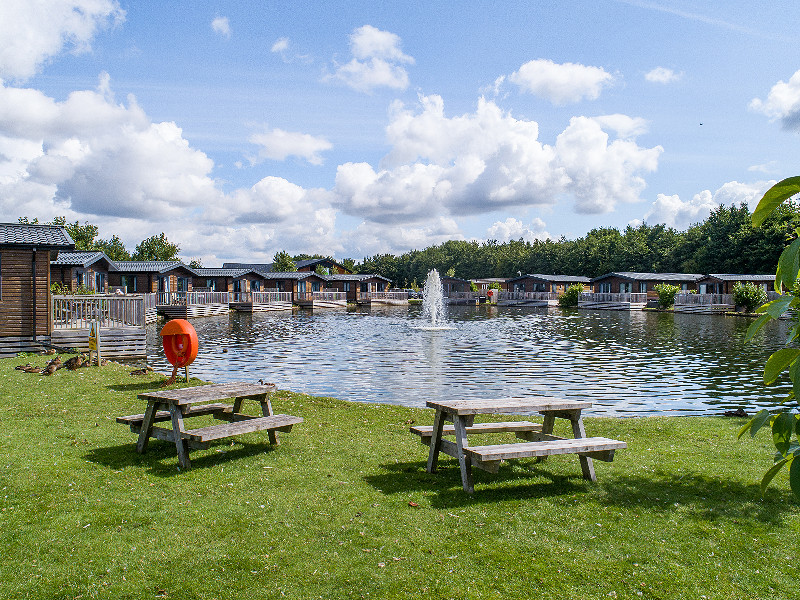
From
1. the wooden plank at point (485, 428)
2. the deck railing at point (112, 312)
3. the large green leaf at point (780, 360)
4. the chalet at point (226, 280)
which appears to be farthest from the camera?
the chalet at point (226, 280)

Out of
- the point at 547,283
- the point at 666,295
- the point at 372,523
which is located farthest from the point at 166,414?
the point at 547,283

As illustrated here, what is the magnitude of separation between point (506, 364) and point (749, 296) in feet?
147

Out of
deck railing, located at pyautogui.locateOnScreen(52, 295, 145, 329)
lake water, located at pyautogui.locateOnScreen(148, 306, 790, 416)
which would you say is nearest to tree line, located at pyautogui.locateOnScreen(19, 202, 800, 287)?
lake water, located at pyautogui.locateOnScreen(148, 306, 790, 416)

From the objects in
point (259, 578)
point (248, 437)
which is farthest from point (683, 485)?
point (248, 437)

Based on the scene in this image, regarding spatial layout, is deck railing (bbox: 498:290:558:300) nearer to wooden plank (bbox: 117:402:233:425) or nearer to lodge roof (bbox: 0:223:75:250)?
lodge roof (bbox: 0:223:75:250)

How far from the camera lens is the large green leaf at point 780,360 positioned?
5.71ft

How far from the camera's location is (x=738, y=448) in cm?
930

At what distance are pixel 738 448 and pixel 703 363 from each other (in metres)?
16.3

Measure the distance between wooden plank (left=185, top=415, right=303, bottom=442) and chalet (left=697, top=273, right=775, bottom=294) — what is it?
69256 mm

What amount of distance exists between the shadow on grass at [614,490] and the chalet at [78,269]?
3861 cm

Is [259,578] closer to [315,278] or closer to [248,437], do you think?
[248,437]

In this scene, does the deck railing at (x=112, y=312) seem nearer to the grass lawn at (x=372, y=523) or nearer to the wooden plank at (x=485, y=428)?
the grass lawn at (x=372, y=523)

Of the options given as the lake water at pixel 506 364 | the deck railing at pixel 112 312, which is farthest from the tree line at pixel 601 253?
the deck railing at pixel 112 312

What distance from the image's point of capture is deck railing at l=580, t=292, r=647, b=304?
69.4 m
